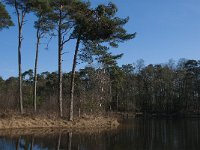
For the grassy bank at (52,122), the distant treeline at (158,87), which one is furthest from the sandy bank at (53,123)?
the distant treeline at (158,87)

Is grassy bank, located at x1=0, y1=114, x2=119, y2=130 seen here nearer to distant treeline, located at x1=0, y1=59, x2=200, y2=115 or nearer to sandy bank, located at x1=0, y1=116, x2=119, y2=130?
sandy bank, located at x1=0, y1=116, x2=119, y2=130

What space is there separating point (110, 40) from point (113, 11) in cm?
303

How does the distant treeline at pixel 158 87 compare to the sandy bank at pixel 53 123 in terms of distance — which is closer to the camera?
the sandy bank at pixel 53 123

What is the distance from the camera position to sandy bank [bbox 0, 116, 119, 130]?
27438 millimetres

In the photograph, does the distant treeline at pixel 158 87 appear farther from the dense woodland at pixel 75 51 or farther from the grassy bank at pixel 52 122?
the grassy bank at pixel 52 122

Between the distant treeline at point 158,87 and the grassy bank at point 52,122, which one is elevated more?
the distant treeline at point 158,87

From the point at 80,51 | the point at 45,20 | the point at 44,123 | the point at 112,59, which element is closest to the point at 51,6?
the point at 45,20

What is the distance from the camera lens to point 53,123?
30.0 m

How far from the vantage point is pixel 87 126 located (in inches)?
1247

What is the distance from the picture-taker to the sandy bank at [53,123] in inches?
1080

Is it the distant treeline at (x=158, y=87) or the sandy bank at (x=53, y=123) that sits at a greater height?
the distant treeline at (x=158, y=87)

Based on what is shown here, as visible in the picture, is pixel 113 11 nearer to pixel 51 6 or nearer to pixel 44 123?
pixel 51 6

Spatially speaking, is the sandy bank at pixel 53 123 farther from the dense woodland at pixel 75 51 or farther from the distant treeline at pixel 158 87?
the distant treeline at pixel 158 87

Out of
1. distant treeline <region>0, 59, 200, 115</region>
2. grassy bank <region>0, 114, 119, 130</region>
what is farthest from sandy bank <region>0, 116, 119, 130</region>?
distant treeline <region>0, 59, 200, 115</region>
